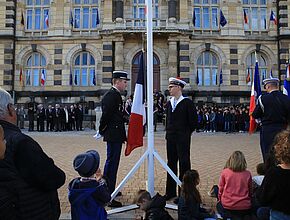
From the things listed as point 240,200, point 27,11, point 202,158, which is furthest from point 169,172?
point 27,11

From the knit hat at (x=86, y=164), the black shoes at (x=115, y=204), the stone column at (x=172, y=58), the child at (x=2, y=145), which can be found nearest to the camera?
the child at (x=2, y=145)

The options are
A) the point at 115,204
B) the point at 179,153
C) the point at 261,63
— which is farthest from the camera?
the point at 261,63

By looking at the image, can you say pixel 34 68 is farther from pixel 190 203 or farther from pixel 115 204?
pixel 190 203

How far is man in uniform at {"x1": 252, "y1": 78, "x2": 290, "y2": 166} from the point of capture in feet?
21.0

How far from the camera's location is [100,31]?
27.8 meters

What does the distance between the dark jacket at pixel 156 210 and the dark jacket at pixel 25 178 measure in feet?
6.47

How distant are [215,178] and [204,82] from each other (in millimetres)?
21177

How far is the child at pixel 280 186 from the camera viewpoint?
333 centimetres

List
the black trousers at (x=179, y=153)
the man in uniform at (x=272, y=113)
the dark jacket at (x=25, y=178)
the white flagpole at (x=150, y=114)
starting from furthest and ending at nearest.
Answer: the man in uniform at (x=272, y=113)
the black trousers at (x=179, y=153)
the white flagpole at (x=150, y=114)
the dark jacket at (x=25, y=178)

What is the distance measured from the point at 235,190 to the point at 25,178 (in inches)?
123

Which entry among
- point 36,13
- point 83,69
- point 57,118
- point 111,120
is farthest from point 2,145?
point 36,13

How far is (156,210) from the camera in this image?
14.6 feet

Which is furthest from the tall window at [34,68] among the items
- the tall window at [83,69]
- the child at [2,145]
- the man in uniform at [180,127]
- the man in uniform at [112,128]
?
the child at [2,145]

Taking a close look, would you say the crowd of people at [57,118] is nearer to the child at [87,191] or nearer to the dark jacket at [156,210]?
the dark jacket at [156,210]
